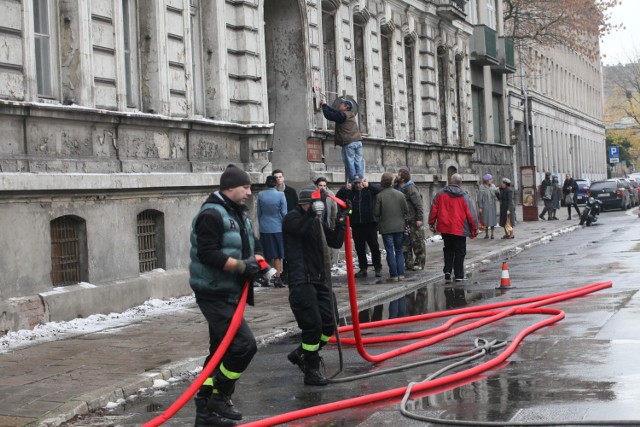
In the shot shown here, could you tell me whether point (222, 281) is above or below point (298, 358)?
above

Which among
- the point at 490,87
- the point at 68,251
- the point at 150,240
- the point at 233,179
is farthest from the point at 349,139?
the point at 490,87

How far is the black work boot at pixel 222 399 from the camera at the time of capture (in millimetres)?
8211

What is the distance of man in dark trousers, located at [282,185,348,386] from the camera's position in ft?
32.8

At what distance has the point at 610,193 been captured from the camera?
165 ft

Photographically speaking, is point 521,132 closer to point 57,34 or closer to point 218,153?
point 218,153

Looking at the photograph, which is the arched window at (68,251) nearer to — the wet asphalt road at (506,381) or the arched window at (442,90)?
the wet asphalt road at (506,381)

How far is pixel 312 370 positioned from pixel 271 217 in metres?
8.68

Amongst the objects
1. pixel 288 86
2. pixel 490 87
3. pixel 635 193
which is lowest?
pixel 635 193

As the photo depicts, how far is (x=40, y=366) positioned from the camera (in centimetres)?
1097

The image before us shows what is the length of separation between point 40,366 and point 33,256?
307cm

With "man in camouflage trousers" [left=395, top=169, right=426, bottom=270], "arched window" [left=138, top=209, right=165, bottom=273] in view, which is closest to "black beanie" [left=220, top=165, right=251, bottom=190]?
"arched window" [left=138, top=209, right=165, bottom=273]

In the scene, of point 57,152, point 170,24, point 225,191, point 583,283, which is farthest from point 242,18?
point 225,191

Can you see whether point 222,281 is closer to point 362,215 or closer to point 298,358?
point 298,358

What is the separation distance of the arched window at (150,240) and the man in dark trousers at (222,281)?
27.0 ft
